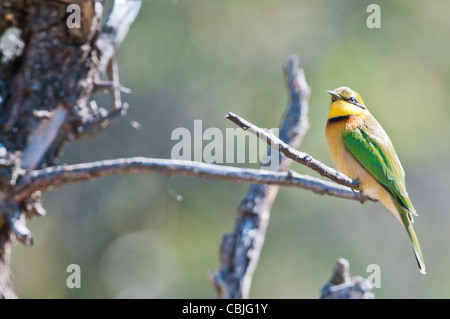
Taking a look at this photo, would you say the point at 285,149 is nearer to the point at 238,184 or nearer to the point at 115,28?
the point at 115,28

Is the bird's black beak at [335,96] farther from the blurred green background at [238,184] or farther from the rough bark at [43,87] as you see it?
the blurred green background at [238,184]

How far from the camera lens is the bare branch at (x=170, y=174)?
10.2 feet

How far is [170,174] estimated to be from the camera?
3264 millimetres

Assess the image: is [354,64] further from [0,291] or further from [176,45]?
[0,291]

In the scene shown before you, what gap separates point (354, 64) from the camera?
9.36m

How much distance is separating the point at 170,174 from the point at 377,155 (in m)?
1.12

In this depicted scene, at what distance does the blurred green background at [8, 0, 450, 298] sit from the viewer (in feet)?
30.5

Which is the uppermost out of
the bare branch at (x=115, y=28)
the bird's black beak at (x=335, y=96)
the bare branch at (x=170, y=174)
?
the bare branch at (x=115, y=28)

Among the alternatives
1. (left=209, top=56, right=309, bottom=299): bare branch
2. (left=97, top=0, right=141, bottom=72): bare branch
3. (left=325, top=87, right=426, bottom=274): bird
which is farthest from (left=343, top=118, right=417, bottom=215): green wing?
(left=97, top=0, right=141, bottom=72): bare branch

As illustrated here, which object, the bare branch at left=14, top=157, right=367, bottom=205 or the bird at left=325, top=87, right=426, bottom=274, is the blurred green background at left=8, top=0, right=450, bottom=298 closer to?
the bird at left=325, top=87, right=426, bottom=274

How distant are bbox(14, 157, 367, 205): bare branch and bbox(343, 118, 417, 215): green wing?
0.53 ft

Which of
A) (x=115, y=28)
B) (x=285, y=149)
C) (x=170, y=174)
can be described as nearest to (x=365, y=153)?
(x=285, y=149)

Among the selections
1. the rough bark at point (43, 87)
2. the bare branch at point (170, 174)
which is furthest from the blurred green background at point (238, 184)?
the bare branch at point (170, 174)
